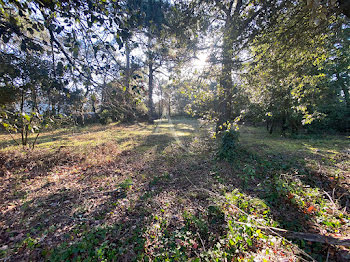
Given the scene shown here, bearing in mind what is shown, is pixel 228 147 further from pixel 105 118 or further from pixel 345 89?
pixel 105 118

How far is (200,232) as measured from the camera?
8.21 feet

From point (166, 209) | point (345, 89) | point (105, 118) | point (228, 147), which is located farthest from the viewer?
point (105, 118)

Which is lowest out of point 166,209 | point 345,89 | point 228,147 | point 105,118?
point 166,209

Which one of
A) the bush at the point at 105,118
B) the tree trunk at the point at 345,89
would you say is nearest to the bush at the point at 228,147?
the tree trunk at the point at 345,89

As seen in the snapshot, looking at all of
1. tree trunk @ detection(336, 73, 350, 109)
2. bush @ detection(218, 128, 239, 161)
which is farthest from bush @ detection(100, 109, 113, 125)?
tree trunk @ detection(336, 73, 350, 109)

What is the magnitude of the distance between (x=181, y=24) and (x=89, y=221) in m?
5.09

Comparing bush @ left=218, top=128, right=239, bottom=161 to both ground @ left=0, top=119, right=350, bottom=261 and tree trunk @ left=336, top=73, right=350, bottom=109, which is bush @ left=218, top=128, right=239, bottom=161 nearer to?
ground @ left=0, top=119, right=350, bottom=261

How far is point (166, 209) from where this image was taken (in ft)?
10.1

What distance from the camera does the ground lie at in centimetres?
213

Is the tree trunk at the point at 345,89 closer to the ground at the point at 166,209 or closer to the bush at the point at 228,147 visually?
the ground at the point at 166,209

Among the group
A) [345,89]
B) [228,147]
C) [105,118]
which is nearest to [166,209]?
[228,147]

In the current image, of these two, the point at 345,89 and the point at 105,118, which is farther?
the point at 105,118

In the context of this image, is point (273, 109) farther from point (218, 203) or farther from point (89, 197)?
point (89, 197)

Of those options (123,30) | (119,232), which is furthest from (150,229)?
(123,30)
